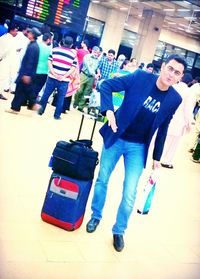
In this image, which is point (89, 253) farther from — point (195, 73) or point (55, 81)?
point (195, 73)

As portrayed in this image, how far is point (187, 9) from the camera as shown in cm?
1283

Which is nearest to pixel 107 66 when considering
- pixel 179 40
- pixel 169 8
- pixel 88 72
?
pixel 88 72

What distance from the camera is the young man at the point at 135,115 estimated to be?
2.71 m

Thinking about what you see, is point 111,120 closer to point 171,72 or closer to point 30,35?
point 171,72

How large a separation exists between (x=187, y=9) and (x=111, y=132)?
1134cm

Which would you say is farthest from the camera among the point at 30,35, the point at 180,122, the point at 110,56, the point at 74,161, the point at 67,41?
the point at 110,56

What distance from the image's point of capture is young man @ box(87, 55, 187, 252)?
2.71m

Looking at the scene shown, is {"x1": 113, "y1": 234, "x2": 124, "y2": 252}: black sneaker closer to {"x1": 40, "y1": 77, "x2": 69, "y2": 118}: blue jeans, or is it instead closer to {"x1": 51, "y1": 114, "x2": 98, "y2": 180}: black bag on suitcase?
{"x1": 51, "y1": 114, "x2": 98, "y2": 180}: black bag on suitcase

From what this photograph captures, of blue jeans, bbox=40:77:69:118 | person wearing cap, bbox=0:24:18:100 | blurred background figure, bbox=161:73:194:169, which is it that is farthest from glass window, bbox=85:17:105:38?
blurred background figure, bbox=161:73:194:169

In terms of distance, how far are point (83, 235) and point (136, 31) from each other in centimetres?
1958

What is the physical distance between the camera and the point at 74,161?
2885mm

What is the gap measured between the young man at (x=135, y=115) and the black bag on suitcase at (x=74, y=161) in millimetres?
137

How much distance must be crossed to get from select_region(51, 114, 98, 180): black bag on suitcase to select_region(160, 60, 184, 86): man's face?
0.81 meters

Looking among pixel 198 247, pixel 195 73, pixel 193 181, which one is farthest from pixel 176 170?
pixel 195 73
